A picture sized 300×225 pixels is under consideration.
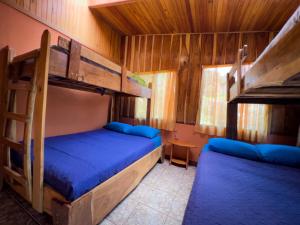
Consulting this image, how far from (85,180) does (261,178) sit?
1547 millimetres

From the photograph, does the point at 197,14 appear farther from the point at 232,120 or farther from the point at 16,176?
the point at 16,176

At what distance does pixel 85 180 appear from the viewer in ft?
3.59

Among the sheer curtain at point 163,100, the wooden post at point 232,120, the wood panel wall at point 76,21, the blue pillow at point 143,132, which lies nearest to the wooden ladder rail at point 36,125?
the wood panel wall at point 76,21

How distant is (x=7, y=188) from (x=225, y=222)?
2.31 meters

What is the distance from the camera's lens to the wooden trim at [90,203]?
0.99m

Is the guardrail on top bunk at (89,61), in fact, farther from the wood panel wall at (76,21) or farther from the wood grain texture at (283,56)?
the wood grain texture at (283,56)

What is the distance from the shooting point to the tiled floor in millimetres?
1417

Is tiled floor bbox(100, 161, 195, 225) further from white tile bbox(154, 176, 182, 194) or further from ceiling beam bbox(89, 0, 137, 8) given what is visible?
ceiling beam bbox(89, 0, 137, 8)

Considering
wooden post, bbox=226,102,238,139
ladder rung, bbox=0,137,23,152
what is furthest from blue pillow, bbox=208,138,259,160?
ladder rung, bbox=0,137,23,152

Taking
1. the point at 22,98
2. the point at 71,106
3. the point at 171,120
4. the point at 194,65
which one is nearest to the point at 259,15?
the point at 194,65

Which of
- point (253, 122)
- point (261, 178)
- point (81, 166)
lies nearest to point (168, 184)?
point (261, 178)

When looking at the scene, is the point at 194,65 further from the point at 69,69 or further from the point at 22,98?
the point at 22,98

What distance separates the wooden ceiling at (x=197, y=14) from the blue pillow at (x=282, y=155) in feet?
6.93

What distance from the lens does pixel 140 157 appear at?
1.97m
